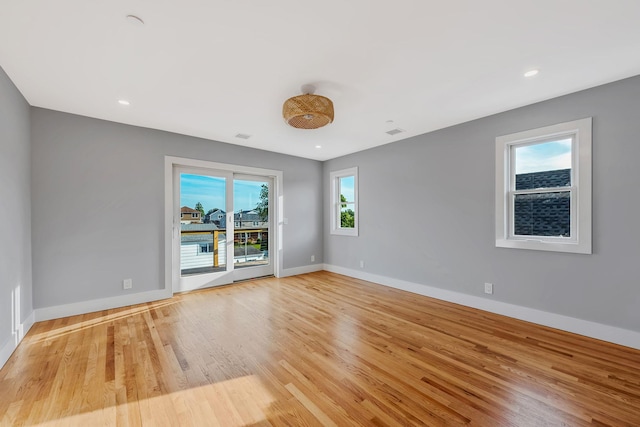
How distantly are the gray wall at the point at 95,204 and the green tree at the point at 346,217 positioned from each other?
2.80 m

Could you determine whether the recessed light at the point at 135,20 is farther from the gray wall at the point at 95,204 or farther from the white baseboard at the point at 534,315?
the white baseboard at the point at 534,315

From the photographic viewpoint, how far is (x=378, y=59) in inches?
83.5

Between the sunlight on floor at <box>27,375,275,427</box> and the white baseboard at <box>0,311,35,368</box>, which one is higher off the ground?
the white baseboard at <box>0,311,35,368</box>

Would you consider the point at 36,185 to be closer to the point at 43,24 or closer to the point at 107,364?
the point at 43,24

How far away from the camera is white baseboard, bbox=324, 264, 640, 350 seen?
2.42m

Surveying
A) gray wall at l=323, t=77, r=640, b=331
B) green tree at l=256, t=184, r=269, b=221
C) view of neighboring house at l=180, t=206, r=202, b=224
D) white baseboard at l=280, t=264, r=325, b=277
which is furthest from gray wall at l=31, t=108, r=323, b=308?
gray wall at l=323, t=77, r=640, b=331

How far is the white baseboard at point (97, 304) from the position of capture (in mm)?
3021

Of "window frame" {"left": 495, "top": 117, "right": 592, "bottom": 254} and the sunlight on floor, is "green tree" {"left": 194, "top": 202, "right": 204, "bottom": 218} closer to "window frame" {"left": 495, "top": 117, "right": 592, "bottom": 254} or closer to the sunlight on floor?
the sunlight on floor

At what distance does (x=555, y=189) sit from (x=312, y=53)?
116 inches

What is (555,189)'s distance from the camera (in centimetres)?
284

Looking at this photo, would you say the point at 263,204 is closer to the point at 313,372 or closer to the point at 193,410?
the point at 313,372

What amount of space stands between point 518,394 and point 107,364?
312 cm

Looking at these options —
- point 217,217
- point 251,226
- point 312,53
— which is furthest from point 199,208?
point 312,53

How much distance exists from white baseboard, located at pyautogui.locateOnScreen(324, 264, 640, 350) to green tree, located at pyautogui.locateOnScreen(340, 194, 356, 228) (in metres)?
1.37
